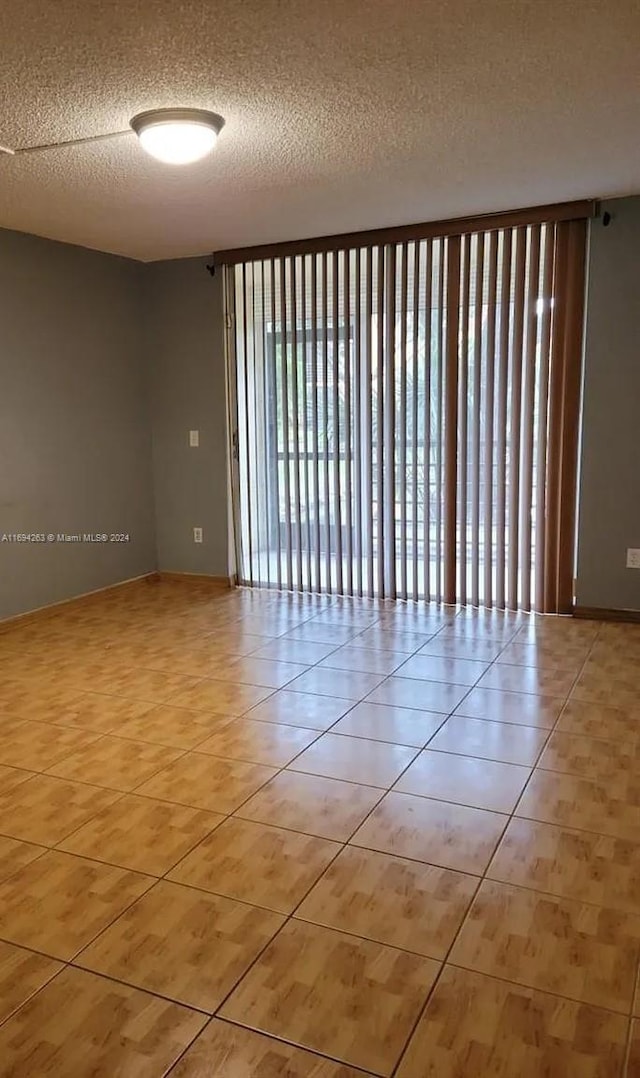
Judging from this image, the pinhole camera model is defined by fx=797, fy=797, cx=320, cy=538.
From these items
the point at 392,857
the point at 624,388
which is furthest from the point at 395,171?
the point at 392,857

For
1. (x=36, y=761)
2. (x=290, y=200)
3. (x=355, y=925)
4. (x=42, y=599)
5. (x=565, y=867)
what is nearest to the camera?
(x=355, y=925)

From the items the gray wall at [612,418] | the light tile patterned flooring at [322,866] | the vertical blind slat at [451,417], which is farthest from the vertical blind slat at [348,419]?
the gray wall at [612,418]

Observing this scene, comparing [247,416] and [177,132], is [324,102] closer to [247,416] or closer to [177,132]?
[177,132]

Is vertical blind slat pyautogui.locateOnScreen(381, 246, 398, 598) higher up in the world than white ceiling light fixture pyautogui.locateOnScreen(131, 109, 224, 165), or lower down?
lower down

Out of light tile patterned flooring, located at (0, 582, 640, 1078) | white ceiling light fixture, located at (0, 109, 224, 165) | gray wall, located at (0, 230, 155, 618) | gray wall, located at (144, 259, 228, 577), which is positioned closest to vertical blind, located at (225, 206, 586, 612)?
gray wall, located at (144, 259, 228, 577)

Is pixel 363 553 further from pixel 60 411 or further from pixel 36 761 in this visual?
pixel 36 761

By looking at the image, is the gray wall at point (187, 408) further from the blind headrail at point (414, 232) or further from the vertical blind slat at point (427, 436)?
the vertical blind slat at point (427, 436)

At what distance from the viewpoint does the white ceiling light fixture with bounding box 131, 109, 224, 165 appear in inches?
111

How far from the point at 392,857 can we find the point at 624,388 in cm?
308

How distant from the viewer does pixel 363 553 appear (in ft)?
17.0

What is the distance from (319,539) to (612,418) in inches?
77.5

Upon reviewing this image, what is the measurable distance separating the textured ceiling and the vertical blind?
0.47 meters

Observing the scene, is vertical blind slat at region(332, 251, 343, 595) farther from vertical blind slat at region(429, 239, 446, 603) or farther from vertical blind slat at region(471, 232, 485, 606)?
vertical blind slat at region(471, 232, 485, 606)

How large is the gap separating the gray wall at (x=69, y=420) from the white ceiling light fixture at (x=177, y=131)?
1.98 m
